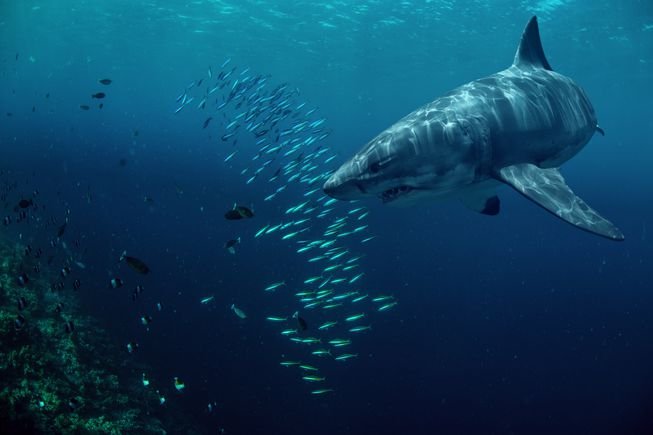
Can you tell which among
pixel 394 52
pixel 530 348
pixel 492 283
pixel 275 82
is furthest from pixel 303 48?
pixel 530 348

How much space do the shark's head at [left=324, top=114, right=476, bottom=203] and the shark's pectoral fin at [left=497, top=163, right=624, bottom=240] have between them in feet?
2.10

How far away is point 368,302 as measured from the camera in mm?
→ 15266

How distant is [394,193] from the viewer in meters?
5.07

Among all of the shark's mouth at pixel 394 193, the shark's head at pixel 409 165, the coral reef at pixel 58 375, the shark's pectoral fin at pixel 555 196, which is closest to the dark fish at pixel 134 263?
the coral reef at pixel 58 375

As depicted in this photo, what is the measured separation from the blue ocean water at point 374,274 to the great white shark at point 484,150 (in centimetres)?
326

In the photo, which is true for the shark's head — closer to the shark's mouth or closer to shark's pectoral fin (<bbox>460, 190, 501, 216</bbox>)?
the shark's mouth

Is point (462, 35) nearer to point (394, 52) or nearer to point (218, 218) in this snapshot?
point (394, 52)

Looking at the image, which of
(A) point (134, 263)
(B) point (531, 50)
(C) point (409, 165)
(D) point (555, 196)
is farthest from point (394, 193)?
(B) point (531, 50)

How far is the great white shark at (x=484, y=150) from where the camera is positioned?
4.93 meters

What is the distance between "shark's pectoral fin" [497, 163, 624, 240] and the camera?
4.86 metres

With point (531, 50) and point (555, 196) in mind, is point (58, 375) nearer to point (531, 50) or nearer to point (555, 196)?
point (555, 196)

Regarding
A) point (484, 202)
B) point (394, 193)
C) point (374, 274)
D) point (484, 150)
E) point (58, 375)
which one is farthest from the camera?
point (374, 274)

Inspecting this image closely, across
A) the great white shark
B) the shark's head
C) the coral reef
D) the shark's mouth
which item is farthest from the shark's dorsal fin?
the coral reef

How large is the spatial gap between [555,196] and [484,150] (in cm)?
105
